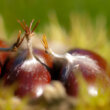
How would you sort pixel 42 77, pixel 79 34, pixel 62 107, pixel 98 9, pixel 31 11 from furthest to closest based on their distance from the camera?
pixel 98 9
pixel 31 11
pixel 79 34
pixel 42 77
pixel 62 107

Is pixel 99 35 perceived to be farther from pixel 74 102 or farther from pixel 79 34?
pixel 74 102

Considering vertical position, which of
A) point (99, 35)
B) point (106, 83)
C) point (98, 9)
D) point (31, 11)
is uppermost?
point (106, 83)

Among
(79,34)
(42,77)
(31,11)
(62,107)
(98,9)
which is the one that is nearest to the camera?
(62,107)

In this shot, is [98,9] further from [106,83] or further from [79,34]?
[106,83]

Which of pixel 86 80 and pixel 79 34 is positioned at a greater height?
pixel 86 80

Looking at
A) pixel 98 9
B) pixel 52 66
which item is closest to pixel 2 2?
pixel 98 9

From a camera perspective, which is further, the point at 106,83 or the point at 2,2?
the point at 2,2
